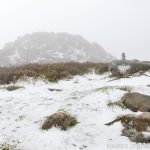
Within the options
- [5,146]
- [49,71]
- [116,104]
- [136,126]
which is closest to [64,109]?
[116,104]

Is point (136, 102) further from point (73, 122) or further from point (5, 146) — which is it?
point (5, 146)

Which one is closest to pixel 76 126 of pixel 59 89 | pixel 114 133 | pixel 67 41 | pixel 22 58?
pixel 114 133

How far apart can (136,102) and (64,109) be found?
3.05 meters

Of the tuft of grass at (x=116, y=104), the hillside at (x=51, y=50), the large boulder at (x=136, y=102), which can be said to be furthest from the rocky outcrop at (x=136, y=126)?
the hillside at (x=51, y=50)

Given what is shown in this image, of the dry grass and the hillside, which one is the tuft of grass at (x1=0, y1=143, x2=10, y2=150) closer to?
the dry grass

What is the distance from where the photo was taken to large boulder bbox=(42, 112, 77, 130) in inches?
431

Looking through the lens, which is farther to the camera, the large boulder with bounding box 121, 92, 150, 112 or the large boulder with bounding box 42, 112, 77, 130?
the large boulder with bounding box 121, 92, 150, 112

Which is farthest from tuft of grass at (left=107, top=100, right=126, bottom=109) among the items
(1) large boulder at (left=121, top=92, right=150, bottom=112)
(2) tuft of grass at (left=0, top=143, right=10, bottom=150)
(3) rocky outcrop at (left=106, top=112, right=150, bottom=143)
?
(2) tuft of grass at (left=0, top=143, right=10, bottom=150)

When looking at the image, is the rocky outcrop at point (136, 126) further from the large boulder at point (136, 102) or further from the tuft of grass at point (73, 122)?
the tuft of grass at point (73, 122)

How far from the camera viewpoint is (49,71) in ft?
65.8

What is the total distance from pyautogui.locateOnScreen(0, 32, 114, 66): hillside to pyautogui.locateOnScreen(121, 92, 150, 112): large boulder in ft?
117

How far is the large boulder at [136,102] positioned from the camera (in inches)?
479

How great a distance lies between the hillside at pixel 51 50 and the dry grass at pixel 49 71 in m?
26.0

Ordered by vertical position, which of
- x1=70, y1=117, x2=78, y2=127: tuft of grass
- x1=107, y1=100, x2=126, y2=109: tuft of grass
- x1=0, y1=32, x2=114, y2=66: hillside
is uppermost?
x1=0, y1=32, x2=114, y2=66: hillside
